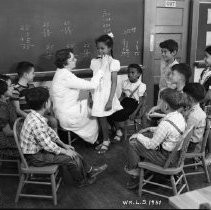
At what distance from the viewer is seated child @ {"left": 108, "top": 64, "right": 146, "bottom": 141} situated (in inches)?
135

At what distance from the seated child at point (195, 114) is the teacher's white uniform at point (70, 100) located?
96 cm

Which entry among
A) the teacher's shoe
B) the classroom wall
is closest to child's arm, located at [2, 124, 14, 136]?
the teacher's shoe

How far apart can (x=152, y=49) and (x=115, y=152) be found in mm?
1527

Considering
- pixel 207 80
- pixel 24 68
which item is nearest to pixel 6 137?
pixel 24 68

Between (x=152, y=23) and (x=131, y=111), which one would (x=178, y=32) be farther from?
(x=131, y=111)

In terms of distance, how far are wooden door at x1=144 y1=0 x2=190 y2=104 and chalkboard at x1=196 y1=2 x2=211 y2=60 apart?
203 mm

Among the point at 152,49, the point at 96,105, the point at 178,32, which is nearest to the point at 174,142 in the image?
the point at 96,105

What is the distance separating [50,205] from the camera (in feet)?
7.67

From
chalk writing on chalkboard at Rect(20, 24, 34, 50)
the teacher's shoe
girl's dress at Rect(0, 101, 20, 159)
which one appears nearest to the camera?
girl's dress at Rect(0, 101, 20, 159)

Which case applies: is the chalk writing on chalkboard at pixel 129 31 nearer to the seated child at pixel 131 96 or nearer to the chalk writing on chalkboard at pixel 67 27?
the seated child at pixel 131 96

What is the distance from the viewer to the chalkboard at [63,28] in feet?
10.3

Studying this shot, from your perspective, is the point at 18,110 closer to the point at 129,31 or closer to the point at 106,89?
the point at 106,89

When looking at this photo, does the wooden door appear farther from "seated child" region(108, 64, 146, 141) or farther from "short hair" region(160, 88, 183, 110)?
"short hair" region(160, 88, 183, 110)

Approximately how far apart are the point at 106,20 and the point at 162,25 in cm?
85
